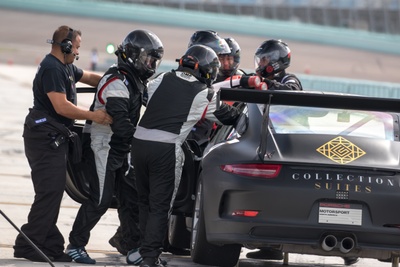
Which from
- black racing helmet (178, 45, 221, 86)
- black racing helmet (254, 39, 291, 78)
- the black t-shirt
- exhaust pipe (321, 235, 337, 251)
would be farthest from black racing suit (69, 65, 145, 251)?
exhaust pipe (321, 235, 337, 251)

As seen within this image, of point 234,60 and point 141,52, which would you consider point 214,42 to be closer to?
point 234,60

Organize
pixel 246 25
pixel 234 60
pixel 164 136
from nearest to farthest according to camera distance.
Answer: pixel 164 136 → pixel 234 60 → pixel 246 25

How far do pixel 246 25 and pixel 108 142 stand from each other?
80.2 meters

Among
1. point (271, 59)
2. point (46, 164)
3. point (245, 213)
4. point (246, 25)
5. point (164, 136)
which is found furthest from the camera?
point (246, 25)

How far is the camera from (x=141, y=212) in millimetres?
8281

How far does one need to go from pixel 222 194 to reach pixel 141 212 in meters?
0.98

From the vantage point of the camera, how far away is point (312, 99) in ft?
24.5

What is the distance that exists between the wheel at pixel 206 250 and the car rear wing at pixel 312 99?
78 cm

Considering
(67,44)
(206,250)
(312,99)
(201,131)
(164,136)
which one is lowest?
(206,250)

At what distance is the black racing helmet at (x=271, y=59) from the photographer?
31.8 feet

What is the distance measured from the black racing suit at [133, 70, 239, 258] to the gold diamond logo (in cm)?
88

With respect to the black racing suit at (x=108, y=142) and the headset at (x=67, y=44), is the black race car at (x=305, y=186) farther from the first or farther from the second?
the headset at (x=67, y=44)

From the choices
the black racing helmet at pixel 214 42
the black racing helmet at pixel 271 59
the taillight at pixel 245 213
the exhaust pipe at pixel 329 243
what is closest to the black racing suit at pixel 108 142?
the taillight at pixel 245 213

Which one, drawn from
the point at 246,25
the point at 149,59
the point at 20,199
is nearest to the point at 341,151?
the point at 149,59
